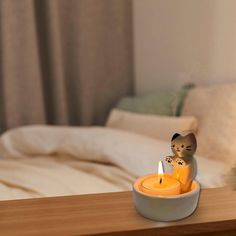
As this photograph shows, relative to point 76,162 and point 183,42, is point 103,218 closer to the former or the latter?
point 76,162

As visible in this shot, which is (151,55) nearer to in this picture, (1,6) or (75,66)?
(75,66)

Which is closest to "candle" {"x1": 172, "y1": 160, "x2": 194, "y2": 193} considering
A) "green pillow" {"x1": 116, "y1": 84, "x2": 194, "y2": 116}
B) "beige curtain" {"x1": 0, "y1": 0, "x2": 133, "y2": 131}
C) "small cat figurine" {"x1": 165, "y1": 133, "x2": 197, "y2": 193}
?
"small cat figurine" {"x1": 165, "y1": 133, "x2": 197, "y2": 193}

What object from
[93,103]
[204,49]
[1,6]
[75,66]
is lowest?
[93,103]

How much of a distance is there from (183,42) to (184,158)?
93 centimetres

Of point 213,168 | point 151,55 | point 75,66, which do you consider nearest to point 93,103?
point 75,66

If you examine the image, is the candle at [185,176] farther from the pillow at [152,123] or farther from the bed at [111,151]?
the pillow at [152,123]

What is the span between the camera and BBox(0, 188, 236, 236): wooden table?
1.87 ft

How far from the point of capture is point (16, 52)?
6.32ft

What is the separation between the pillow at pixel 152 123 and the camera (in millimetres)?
1444

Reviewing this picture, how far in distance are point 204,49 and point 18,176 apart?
74 cm

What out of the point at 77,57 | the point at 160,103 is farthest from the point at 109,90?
the point at 160,103

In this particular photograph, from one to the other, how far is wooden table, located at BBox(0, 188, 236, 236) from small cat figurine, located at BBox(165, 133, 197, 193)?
0.16ft

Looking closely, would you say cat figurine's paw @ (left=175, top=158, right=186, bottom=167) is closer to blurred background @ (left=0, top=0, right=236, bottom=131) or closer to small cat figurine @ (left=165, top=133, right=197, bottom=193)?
small cat figurine @ (left=165, top=133, right=197, bottom=193)

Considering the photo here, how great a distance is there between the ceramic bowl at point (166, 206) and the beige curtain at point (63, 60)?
146 cm
